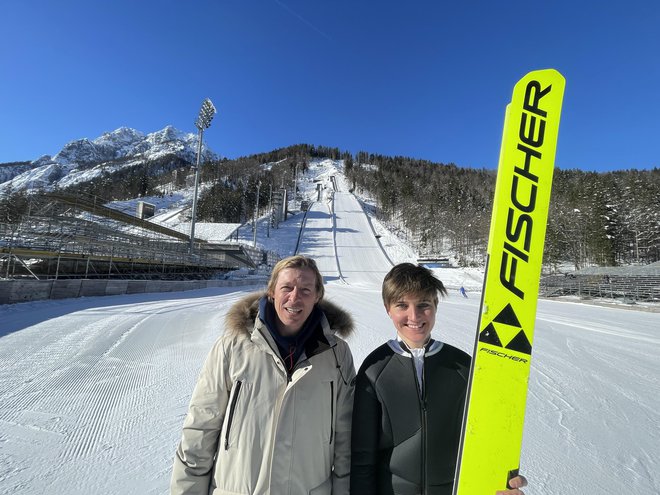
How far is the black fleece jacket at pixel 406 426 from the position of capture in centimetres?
149

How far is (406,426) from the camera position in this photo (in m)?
1.53

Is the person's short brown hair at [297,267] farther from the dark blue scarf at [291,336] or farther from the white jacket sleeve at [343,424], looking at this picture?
the white jacket sleeve at [343,424]

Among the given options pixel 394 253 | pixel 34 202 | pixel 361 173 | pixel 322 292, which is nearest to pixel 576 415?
pixel 322 292

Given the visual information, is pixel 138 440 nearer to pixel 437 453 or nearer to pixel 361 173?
pixel 437 453

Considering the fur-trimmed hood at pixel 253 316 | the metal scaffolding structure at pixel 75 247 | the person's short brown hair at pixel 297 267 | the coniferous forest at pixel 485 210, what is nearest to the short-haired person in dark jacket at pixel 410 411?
the fur-trimmed hood at pixel 253 316

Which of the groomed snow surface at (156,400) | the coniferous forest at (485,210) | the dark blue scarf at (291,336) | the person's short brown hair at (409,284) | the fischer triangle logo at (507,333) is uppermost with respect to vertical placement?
the coniferous forest at (485,210)

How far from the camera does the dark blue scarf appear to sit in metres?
1.63

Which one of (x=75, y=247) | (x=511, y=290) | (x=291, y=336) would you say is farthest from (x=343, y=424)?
(x=75, y=247)

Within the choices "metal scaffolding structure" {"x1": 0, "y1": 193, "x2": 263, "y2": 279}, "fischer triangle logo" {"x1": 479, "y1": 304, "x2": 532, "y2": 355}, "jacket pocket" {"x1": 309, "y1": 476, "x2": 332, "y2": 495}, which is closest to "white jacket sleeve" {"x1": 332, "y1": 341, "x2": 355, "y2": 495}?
"jacket pocket" {"x1": 309, "y1": 476, "x2": 332, "y2": 495}

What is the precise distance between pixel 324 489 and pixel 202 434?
68cm

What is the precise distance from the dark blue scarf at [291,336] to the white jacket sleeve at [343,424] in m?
0.19

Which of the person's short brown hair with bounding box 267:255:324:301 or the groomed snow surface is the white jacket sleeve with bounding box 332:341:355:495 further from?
the groomed snow surface

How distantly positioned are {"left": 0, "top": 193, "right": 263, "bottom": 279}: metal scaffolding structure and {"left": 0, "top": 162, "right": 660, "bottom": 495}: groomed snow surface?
19.1 ft

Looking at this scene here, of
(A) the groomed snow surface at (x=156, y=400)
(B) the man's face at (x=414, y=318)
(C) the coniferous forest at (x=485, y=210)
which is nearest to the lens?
(B) the man's face at (x=414, y=318)
